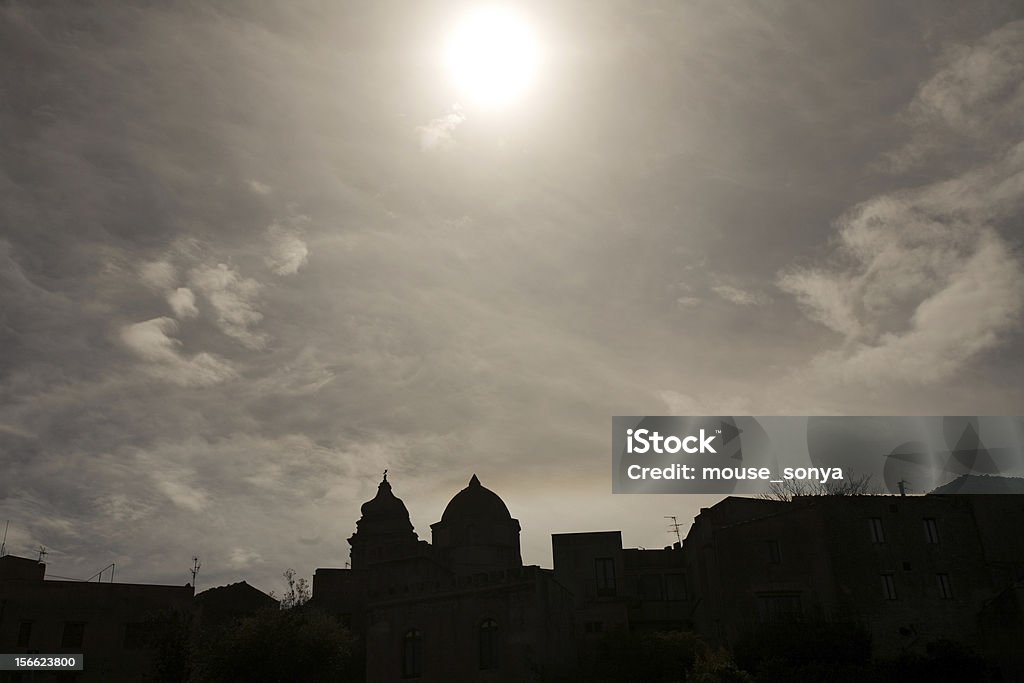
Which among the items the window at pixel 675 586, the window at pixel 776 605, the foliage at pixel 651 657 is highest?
the window at pixel 675 586

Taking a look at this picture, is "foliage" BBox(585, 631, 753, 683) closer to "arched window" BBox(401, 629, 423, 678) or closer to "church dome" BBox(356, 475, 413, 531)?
"arched window" BBox(401, 629, 423, 678)

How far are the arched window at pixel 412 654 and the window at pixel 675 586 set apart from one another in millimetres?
15625

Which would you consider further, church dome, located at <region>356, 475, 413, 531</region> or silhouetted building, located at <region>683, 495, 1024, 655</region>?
church dome, located at <region>356, 475, 413, 531</region>

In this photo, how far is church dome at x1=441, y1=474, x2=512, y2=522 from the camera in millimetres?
60781

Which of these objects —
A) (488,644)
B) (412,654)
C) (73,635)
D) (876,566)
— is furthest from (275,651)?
(876,566)

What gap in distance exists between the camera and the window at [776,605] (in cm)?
4159

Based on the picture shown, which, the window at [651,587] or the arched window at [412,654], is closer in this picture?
the arched window at [412,654]

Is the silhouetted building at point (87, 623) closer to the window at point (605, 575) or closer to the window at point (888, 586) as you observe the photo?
the window at point (605, 575)

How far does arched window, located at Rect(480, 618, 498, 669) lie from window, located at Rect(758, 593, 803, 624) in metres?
12.5

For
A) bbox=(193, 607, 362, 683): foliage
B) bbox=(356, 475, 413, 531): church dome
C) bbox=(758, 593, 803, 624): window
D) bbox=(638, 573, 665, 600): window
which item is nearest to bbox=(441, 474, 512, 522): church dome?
bbox=(356, 475, 413, 531): church dome

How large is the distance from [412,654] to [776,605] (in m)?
17.7

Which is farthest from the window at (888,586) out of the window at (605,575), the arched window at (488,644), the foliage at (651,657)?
the arched window at (488,644)

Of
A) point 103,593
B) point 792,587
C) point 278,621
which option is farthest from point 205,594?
point 792,587

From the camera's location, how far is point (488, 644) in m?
42.3
